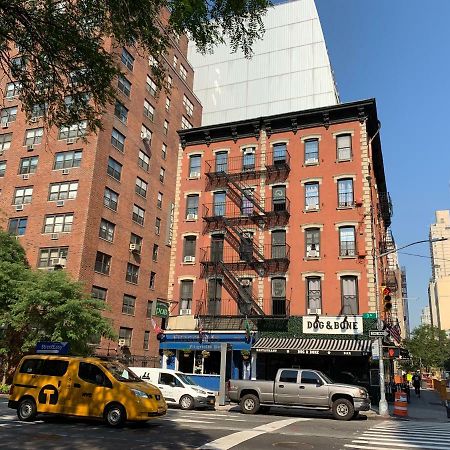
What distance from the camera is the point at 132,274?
42438 mm

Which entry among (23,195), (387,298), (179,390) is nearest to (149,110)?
(23,195)

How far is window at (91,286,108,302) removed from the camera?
36781 mm

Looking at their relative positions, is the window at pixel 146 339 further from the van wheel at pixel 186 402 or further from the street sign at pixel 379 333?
the street sign at pixel 379 333

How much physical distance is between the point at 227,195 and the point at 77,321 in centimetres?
1281

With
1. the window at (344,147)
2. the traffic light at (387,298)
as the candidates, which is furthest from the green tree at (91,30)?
the window at (344,147)

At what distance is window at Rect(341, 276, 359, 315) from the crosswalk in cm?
1110

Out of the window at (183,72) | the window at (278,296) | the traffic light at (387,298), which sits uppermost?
the window at (183,72)

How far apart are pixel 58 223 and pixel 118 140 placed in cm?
953

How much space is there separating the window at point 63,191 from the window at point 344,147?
21038mm

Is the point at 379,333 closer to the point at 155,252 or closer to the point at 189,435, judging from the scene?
the point at 189,435

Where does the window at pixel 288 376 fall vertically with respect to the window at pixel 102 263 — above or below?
below

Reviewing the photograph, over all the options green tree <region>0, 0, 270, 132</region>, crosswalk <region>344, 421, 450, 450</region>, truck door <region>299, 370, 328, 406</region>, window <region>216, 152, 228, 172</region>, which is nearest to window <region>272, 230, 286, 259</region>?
window <region>216, 152, 228, 172</region>

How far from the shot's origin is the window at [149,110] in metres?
46.9

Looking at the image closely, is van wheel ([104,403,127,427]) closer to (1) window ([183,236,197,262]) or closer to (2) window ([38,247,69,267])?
(1) window ([183,236,197,262])
